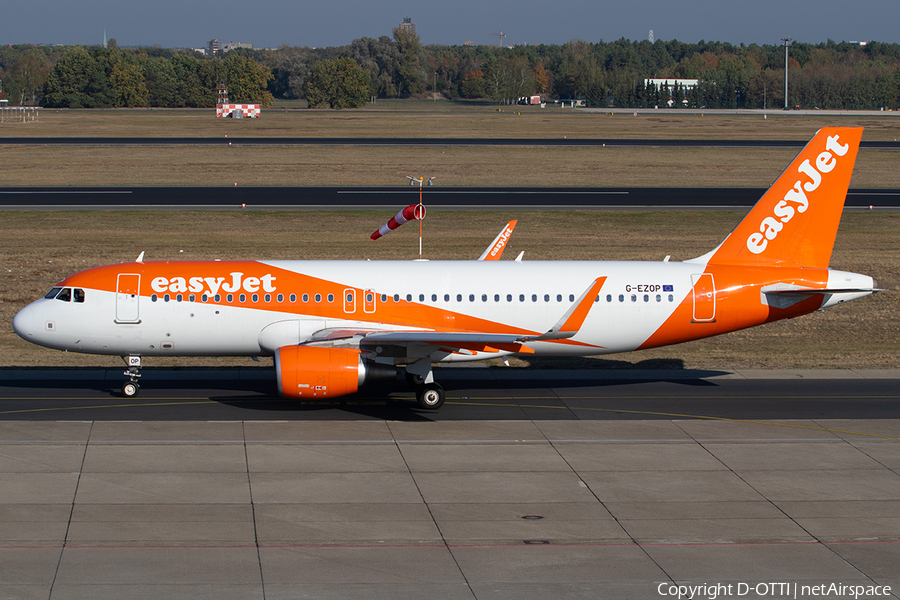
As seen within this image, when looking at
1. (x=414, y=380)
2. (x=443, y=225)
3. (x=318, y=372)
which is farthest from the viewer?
(x=443, y=225)

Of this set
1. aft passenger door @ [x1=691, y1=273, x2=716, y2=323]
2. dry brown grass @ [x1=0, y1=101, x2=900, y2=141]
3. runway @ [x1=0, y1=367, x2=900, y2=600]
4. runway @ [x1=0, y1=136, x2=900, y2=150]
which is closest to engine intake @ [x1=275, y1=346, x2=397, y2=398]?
runway @ [x1=0, y1=367, x2=900, y2=600]

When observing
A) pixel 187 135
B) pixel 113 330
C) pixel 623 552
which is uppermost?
pixel 187 135

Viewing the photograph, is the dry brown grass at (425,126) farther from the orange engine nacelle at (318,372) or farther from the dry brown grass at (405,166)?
the orange engine nacelle at (318,372)

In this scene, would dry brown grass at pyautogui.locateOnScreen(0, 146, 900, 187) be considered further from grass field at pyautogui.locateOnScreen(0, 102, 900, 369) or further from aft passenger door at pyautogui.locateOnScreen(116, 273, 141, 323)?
aft passenger door at pyautogui.locateOnScreen(116, 273, 141, 323)

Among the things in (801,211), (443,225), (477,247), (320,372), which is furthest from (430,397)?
(443,225)

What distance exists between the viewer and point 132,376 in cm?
2822

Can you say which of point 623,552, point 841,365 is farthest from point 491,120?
point 623,552

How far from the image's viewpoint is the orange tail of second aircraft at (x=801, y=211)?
28500 mm

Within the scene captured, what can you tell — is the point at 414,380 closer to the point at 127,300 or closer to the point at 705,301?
the point at 127,300

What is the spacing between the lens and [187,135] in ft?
394

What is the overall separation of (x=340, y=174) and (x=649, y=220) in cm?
3138

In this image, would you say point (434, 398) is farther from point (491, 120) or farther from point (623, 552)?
point (491, 120)

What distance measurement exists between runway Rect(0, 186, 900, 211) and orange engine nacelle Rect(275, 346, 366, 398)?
40.4m

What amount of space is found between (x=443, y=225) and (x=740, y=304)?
3316cm
